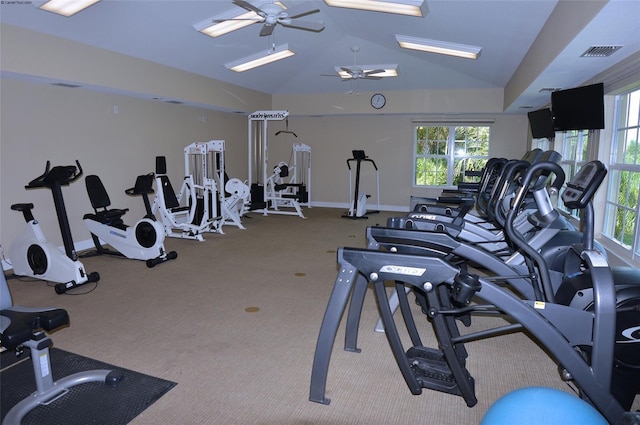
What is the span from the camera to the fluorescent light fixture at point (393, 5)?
3.84 metres

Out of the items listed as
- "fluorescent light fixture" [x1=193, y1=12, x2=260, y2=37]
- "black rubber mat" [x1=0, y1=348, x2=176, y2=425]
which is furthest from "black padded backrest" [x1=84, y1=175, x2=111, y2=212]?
"black rubber mat" [x1=0, y1=348, x2=176, y2=425]

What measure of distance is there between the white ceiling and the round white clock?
20cm

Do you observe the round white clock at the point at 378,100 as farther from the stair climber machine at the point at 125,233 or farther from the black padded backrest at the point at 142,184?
the stair climber machine at the point at 125,233

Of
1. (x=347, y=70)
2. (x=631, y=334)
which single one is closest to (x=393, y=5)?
(x=347, y=70)

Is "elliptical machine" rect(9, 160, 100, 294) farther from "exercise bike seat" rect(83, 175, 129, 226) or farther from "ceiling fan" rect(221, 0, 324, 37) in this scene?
"ceiling fan" rect(221, 0, 324, 37)

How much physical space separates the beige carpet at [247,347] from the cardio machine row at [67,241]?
5.6 inches

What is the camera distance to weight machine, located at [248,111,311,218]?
7637mm

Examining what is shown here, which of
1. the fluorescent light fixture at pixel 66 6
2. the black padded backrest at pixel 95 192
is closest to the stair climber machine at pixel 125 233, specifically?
the black padded backrest at pixel 95 192

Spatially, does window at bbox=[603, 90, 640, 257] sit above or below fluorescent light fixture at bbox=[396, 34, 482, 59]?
below

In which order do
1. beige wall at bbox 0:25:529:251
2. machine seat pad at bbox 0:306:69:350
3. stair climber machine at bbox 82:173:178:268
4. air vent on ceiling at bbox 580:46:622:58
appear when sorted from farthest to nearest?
stair climber machine at bbox 82:173:178:268 → beige wall at bbox 0:25:529:251 → air vent on ceiling at bbox 580:46:622:58 → machine seat pad at bbox 0:306:69:350

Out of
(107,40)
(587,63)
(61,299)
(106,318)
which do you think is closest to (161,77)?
(107,40)

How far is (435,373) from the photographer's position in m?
2.23

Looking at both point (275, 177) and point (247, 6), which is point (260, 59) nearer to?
point (275, 177)

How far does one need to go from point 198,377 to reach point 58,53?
12.7ft
